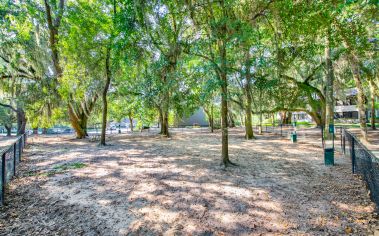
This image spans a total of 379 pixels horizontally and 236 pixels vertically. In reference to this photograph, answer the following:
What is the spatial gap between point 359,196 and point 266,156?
4189mm

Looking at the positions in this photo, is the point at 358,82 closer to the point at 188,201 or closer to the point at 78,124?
the point at 188,201

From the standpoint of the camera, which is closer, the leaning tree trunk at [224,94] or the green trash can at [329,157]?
the leaning tree trunk at [224,94]

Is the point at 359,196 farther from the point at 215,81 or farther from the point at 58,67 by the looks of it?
the point at 58,67

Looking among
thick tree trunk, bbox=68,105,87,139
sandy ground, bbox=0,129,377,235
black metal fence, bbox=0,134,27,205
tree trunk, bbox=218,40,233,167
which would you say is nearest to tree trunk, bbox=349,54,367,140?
sandy ground, bbox=0,129,377,235

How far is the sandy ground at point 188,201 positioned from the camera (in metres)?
3.32

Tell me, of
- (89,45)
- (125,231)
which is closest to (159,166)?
(125,231)

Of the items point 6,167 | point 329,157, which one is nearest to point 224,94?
point 329,157

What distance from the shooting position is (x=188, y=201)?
4.18 m

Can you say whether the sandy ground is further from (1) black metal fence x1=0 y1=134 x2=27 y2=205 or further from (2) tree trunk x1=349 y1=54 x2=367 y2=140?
(2) tree trunk x1=349 y1=54 x2=367 y2=140

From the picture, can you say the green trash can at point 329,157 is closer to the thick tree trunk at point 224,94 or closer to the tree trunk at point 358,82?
the thick tree trunk at point 224,94

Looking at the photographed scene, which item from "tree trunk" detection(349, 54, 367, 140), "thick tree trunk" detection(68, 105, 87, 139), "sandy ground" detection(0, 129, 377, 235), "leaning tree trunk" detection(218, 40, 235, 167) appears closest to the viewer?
"sandy ground" detection(0, 129, 377, 235)

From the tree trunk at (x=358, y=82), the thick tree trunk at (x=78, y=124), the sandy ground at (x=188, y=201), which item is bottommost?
the sandy ground at (x=188, y=201)

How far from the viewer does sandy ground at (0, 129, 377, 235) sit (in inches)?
131

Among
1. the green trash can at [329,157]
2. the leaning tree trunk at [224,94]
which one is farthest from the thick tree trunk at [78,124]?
the green trash can at [329,157]
